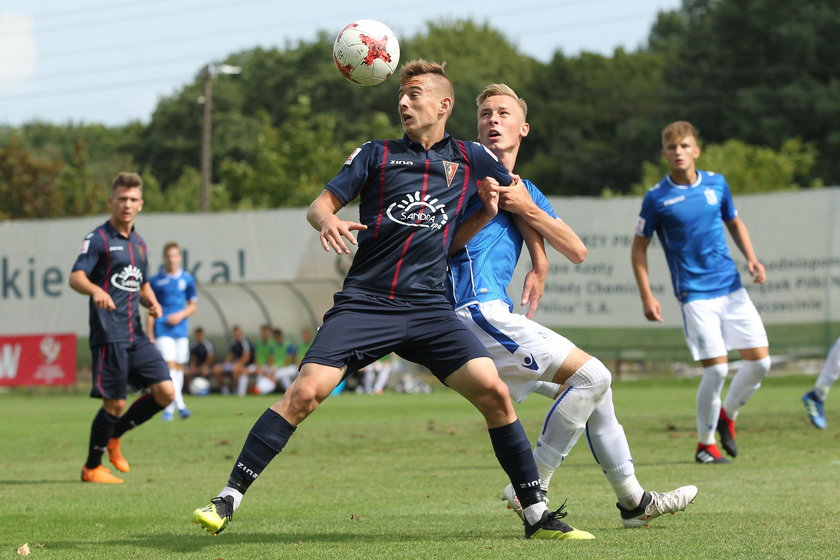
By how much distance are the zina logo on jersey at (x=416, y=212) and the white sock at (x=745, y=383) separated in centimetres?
523

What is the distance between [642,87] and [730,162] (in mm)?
20224

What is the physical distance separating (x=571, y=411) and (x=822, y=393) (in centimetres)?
709

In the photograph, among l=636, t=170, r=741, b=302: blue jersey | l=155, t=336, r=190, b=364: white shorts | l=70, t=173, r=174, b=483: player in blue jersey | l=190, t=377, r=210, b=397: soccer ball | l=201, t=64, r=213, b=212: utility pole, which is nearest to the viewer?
l=70, t=173, r=174, b=483: player in blue jersey

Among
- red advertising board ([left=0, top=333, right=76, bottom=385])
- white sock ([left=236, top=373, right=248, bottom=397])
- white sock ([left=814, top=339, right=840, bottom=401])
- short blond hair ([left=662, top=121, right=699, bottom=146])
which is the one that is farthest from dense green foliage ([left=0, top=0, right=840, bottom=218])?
short blond hair ([left=662, top=121, right=699, bottom=146])

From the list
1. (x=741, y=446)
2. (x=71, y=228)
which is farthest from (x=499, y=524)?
(x=71, y=228)

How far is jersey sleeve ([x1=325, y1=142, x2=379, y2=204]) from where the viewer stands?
5.73 metres

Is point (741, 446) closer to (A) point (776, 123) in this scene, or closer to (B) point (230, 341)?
(B) point (230, 341)

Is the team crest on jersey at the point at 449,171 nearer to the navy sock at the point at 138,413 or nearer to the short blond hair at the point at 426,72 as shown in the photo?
the short blond hair at the point at 426,72

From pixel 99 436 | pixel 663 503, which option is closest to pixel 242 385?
pixel 99 436

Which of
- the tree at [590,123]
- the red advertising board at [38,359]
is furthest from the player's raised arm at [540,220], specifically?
the tree at [590,123]

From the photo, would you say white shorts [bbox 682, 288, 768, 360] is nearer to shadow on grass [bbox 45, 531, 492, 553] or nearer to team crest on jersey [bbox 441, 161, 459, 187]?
shadow on grass [bbox 45, 531, 492, 553]

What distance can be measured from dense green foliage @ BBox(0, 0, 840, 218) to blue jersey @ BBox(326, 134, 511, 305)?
110ft

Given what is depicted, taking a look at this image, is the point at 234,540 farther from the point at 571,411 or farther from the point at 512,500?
the point at 571,411

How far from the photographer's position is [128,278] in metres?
10.1
